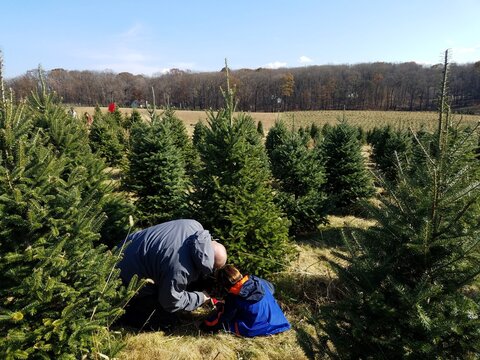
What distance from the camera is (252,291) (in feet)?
14.0

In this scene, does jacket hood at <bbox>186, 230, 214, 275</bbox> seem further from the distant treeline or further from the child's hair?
the distant treeline

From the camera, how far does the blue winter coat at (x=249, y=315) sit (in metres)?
4.29

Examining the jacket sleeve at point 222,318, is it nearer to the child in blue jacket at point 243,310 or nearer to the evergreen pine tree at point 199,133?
the child in blue jacket at point 243,310

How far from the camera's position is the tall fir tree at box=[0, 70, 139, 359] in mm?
2598

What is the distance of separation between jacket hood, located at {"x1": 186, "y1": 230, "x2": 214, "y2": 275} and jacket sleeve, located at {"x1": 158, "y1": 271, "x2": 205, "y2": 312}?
24cm

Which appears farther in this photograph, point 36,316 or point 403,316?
point 36,316

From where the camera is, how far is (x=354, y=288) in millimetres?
2617

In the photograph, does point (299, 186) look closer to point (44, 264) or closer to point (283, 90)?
point (44, 264)

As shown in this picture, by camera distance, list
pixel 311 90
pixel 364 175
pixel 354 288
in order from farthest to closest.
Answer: pixel 311 90
pixel 364 175
pixel 354 288

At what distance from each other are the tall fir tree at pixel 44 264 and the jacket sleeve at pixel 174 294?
840 mm

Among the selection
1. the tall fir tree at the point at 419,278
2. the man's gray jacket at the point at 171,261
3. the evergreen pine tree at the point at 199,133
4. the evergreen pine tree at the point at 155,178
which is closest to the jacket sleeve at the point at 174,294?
the man's gray jacket at the point at 171,261

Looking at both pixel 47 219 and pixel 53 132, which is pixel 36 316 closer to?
pixel 47 219

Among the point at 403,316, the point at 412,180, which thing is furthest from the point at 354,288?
the point at 412,180

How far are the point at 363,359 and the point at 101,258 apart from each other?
240 cm
